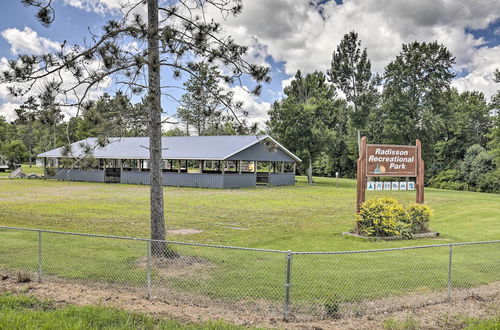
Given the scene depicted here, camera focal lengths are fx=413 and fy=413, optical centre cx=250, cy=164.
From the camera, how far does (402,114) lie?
131 feet

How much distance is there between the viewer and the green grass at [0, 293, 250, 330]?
16.6 ft

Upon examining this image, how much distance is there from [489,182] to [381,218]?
3483 cm

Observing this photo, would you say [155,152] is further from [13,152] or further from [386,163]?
[13,152]

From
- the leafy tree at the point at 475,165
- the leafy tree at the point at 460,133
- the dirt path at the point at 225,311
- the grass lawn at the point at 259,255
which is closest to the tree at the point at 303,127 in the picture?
the leafy tree at the point at 460,133

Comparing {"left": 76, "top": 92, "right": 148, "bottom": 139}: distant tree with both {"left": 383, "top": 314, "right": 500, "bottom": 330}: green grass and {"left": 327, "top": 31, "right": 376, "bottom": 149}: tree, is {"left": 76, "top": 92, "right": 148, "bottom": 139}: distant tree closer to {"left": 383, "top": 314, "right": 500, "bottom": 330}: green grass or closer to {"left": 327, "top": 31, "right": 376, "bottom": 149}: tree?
{"left": 383, "top": 314, "right": 500, "bottom": 330}: green grass

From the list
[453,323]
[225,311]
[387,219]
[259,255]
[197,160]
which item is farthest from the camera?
[197,160]

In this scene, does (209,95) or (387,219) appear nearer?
(209,95)

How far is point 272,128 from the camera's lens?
45000mm

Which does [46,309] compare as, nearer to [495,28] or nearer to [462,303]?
[462,303]

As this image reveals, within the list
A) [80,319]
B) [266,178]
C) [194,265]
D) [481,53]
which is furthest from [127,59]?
[481,53]

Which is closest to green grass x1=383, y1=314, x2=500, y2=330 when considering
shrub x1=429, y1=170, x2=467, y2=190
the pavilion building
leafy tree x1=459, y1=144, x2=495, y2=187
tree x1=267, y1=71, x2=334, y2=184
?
the pavilion building

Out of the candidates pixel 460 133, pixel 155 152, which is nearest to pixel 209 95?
pixel 155 152

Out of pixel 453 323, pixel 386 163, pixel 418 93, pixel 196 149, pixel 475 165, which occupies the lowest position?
pixel 453 323

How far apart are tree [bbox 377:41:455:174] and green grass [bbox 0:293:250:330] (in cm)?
3792
